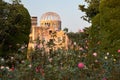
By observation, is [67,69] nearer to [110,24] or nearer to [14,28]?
[110,24]

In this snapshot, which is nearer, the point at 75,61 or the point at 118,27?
the point at 75,61

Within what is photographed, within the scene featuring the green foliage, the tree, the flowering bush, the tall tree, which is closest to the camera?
the flowering bush

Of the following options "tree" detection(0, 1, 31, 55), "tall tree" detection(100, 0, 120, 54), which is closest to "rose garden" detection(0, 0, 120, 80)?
"tall tree" detection(100, 0, 120, 54)

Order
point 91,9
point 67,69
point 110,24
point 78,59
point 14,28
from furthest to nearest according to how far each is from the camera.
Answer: point 91,9 → point 14,28 → point 110,24 → point 78,59 → point 67,69

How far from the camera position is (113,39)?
14.5 metres

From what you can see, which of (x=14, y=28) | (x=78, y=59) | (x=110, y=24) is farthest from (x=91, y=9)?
(x=78, y=59)

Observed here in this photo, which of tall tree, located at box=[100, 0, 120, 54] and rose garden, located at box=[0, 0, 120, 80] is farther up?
tall tree, located at box=[100, 0, 120, 54]

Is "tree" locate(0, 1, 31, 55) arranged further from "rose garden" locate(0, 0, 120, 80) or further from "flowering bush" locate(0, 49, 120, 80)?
"flowering bush" locate(0, 49, 120, 80)

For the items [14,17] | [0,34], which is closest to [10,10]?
[14,17]

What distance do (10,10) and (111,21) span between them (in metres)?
8.31

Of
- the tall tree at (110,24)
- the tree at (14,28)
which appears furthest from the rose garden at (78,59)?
the tree at (14,28)

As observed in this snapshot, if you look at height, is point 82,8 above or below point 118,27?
above

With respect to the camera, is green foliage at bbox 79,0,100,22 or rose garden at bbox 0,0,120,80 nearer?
rose garden at bbox 0,0,120,80

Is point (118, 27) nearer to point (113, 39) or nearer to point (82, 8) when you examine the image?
point (113, 39)
